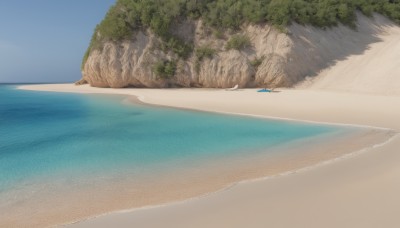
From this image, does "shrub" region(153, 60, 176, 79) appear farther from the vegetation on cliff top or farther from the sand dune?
the sand dune

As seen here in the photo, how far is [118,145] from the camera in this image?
946cm

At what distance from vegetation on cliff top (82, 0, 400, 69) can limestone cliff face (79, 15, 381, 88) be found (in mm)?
741

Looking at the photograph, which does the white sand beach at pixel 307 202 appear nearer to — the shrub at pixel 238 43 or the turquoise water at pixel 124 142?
the turquoise water at pixel 124 142

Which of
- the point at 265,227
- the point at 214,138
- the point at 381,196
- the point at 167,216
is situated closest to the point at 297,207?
the point at 265,227

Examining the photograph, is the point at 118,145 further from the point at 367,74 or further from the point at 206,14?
the point at 206,14

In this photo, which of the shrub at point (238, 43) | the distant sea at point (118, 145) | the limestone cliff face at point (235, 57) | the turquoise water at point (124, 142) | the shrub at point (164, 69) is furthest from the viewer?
the shrub at point (164, 69)

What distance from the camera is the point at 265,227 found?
11.9 ft

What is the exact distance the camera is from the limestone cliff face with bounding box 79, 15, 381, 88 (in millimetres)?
27234

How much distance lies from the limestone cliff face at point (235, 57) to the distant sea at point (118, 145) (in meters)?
13.5

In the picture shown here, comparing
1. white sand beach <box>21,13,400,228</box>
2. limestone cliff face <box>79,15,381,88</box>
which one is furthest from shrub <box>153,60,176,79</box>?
white sand beach <box>21,13,400,228</box>

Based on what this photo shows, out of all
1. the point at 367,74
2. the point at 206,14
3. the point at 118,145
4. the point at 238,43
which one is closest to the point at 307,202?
the point at 118,145

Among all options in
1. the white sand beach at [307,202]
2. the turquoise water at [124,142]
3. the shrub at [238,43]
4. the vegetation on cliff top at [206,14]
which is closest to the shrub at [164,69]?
the vegetation on cliff top at [206,14]

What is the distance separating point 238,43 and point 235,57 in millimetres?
1342

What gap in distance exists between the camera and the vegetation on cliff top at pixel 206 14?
2890 centimetres
